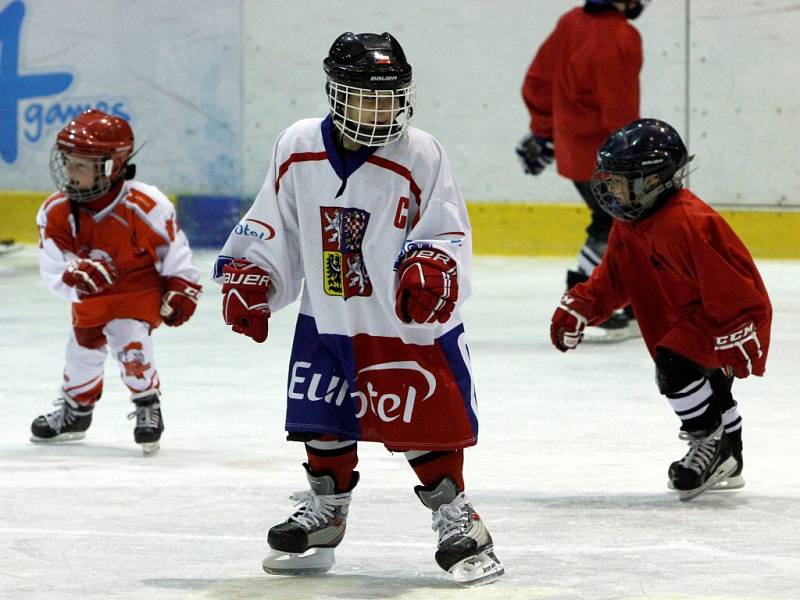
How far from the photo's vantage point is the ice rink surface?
329cm

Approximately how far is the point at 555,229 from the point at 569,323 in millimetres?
5780

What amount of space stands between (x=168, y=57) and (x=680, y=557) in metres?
7.29

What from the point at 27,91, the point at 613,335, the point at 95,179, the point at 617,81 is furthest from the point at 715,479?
the point at 27,91

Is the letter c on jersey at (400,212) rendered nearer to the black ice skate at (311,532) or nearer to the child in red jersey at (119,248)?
the black ice skate at (311,532)

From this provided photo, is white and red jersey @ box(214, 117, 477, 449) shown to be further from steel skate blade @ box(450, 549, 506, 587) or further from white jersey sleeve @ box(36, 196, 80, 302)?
white jersey sleeve @ box(36, 196, 80, 302)

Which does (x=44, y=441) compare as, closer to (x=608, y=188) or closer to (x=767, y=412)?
(x=608, y=188)

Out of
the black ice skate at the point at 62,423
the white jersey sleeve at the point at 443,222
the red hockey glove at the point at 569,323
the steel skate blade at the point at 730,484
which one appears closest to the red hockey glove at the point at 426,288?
the white jersey sleeve at the point at 443,222

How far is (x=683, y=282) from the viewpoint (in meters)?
4.03

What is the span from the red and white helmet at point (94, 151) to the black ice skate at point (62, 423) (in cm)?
63

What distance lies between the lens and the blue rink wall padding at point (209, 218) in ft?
33.2

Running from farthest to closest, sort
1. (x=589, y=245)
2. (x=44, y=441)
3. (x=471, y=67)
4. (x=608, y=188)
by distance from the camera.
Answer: (x=471, y=67) < (x=589, y=245) < (x=44, y=441) < (x=608, y=188)

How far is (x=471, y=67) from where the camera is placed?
994 cm

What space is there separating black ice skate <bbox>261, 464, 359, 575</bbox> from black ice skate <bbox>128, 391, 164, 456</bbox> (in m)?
1.29

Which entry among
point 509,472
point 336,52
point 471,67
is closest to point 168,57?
point 471,67
